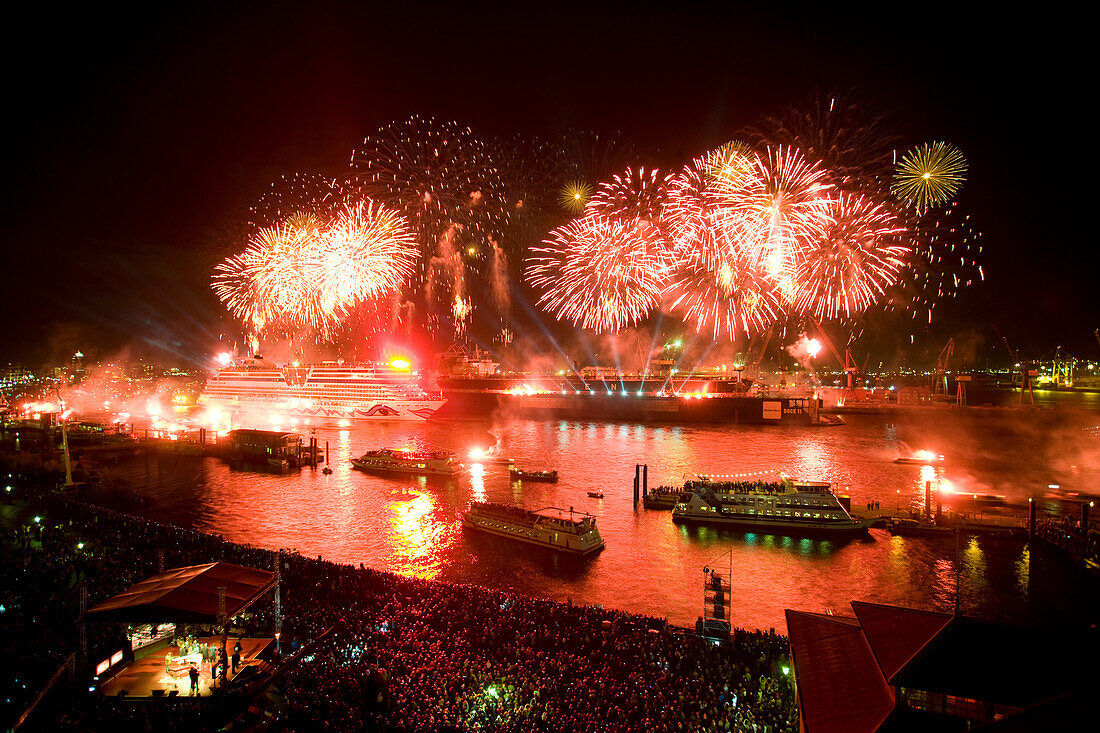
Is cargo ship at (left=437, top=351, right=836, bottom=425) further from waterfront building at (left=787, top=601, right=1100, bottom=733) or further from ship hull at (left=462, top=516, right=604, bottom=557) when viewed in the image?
waterfront building at (left=787, top=601, right=1100, bottom=733)

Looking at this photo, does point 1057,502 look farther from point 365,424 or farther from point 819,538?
point 365,424

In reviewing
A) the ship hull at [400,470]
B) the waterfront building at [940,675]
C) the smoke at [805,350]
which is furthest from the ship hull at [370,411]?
the smoke at [805,350]

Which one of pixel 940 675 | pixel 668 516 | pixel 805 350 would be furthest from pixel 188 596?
pixel 805 350

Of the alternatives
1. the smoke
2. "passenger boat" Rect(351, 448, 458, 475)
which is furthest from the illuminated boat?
the smoke

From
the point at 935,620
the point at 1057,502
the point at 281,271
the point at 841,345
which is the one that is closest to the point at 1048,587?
the point at 1057,502

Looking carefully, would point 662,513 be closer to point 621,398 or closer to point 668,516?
point 668,516
